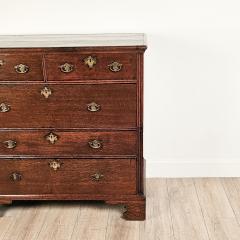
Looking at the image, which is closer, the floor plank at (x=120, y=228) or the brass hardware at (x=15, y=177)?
the floor plank at (x=120, y=228)

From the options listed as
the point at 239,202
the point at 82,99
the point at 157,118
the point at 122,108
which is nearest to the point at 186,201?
the point at 239,202

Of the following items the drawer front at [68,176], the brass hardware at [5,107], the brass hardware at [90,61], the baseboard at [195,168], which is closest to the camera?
the brass hardware at [90,61]

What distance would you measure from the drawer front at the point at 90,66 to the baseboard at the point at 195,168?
1014mm

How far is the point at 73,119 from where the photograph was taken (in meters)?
2.37

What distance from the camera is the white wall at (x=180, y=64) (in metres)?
2.72

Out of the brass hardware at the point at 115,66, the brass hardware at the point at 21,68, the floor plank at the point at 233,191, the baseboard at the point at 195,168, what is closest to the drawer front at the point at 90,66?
the brass hardware at the point at 115,66

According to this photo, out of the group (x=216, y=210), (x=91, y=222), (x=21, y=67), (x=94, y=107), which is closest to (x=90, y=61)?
(x=94, y=107)

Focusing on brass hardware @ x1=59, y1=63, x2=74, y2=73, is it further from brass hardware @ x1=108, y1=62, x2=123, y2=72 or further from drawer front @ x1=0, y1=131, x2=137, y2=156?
drawer front @ x1=0, y1=131, x2=137, y2=156

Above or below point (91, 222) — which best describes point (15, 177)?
above

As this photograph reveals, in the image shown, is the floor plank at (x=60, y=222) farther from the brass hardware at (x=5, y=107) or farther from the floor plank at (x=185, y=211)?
the brass hardware at (x=5, y=107)

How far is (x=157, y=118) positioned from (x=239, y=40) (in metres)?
0.79

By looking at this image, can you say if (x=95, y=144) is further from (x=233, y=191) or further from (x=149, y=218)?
(x=233, y=191)

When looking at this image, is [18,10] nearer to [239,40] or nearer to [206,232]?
[239,40]

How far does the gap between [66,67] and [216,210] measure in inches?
52.6
